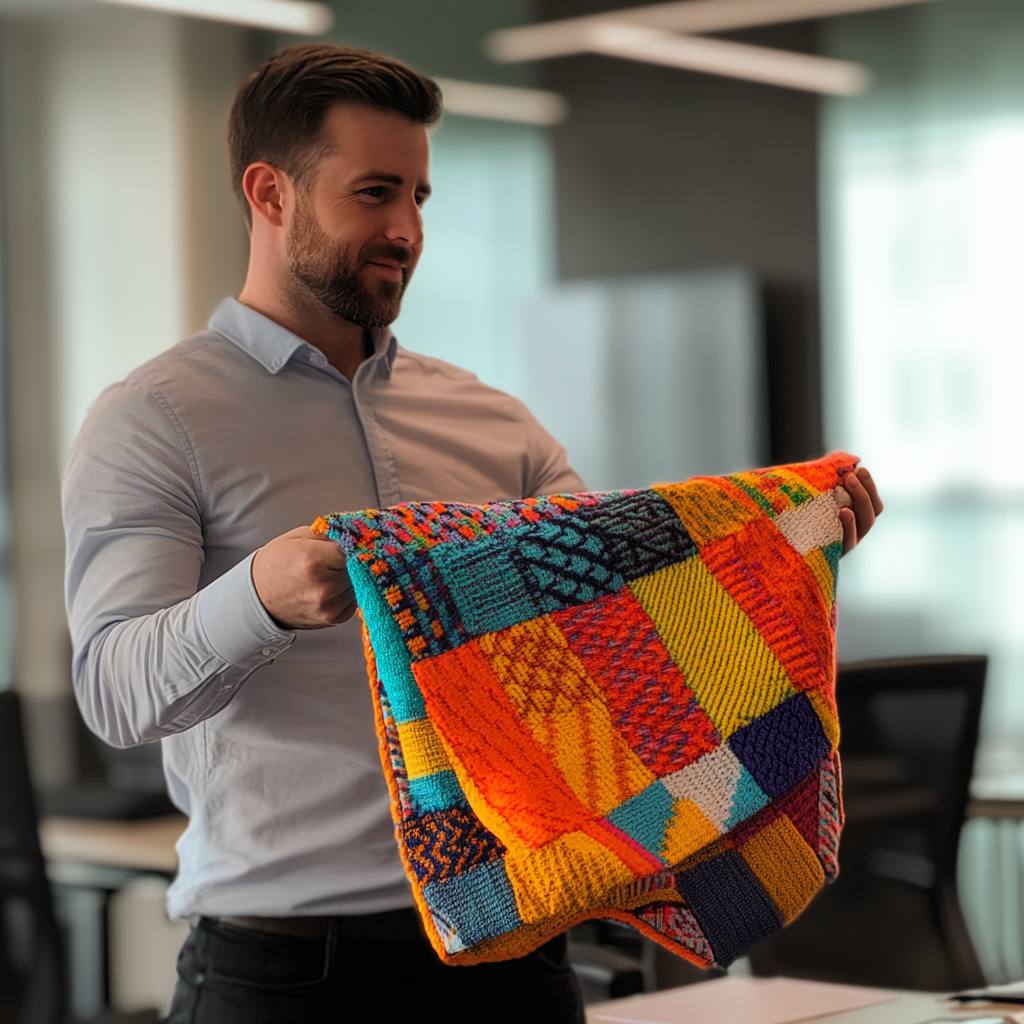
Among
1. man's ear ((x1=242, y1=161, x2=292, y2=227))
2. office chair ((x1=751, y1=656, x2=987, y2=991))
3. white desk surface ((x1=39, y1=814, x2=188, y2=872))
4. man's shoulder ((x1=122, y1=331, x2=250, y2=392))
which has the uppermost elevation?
man's ear ((x1=242, y1=161, x2=292, y2=227))

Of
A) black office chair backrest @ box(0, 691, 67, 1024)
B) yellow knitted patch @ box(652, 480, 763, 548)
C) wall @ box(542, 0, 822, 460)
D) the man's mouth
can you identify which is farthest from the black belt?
wall @ box(542, 0, 822, 460)

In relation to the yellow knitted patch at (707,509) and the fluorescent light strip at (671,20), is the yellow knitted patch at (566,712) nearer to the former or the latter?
the yellow knitted patch at (707,509)

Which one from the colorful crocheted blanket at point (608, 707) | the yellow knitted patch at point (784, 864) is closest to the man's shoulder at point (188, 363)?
the colorful crocheted blanket at point (608, 707)

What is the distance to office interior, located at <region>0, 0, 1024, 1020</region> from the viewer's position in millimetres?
4668

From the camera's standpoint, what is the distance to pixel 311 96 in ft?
5.01

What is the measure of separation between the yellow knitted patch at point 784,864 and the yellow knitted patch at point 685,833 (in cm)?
5

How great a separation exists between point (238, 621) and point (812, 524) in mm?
503

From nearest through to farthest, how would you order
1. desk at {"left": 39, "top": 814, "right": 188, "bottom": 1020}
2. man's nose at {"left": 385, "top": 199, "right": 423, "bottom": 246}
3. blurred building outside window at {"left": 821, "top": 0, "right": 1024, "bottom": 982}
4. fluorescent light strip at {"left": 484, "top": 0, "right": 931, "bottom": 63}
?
man's nose at {"left": 385, "top": 199, "right": 423, "bottom": 246} < desk at {"left": 39, "top": 814, "right": 188, "bottom": 1020} < blurred building outside window at {"left": 821, "top": 0, "right": 1024, "bottom": 982} < fluorescent light strip at {"left": 484, "top": 0, "right": 931, "bottom": 63}

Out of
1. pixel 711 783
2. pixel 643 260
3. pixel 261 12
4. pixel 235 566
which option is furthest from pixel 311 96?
pixel 643 260

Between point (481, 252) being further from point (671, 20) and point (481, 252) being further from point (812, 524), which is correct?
point (812, 524)

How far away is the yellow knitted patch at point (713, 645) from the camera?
49.6 inches

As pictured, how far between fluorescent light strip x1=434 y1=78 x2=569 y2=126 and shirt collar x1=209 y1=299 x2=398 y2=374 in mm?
4138

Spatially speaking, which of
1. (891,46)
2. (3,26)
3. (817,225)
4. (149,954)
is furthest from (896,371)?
(3,26)

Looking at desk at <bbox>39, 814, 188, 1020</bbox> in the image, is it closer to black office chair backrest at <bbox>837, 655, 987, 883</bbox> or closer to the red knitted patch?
black office chair backrest at <bbox>837, 655, 987, 883</bbox>
